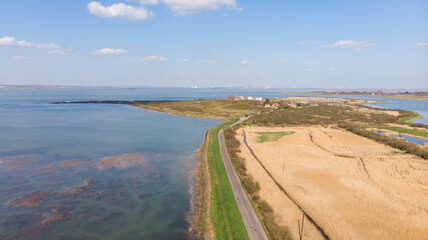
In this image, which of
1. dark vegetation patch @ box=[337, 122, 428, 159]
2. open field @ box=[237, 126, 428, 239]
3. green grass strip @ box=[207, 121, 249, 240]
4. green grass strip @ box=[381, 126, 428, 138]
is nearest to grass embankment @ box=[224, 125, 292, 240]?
open field @ box=[237, 126, 428, 239]

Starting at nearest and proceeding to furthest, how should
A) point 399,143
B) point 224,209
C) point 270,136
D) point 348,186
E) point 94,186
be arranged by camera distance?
point 224,209
point 94,186
point 348,186
point 399,143
point 270,136

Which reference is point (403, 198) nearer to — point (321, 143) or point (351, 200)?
point (351, 200)

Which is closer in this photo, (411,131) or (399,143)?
(399,143)

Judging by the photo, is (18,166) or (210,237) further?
(18,166)

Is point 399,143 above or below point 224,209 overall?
above

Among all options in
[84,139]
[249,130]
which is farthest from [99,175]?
[249,130]

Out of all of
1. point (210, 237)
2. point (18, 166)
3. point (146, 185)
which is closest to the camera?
point (210, 237)

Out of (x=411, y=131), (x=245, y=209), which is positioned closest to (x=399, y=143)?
(x=411, y=131)

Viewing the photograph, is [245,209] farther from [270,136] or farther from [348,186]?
[270,136]
